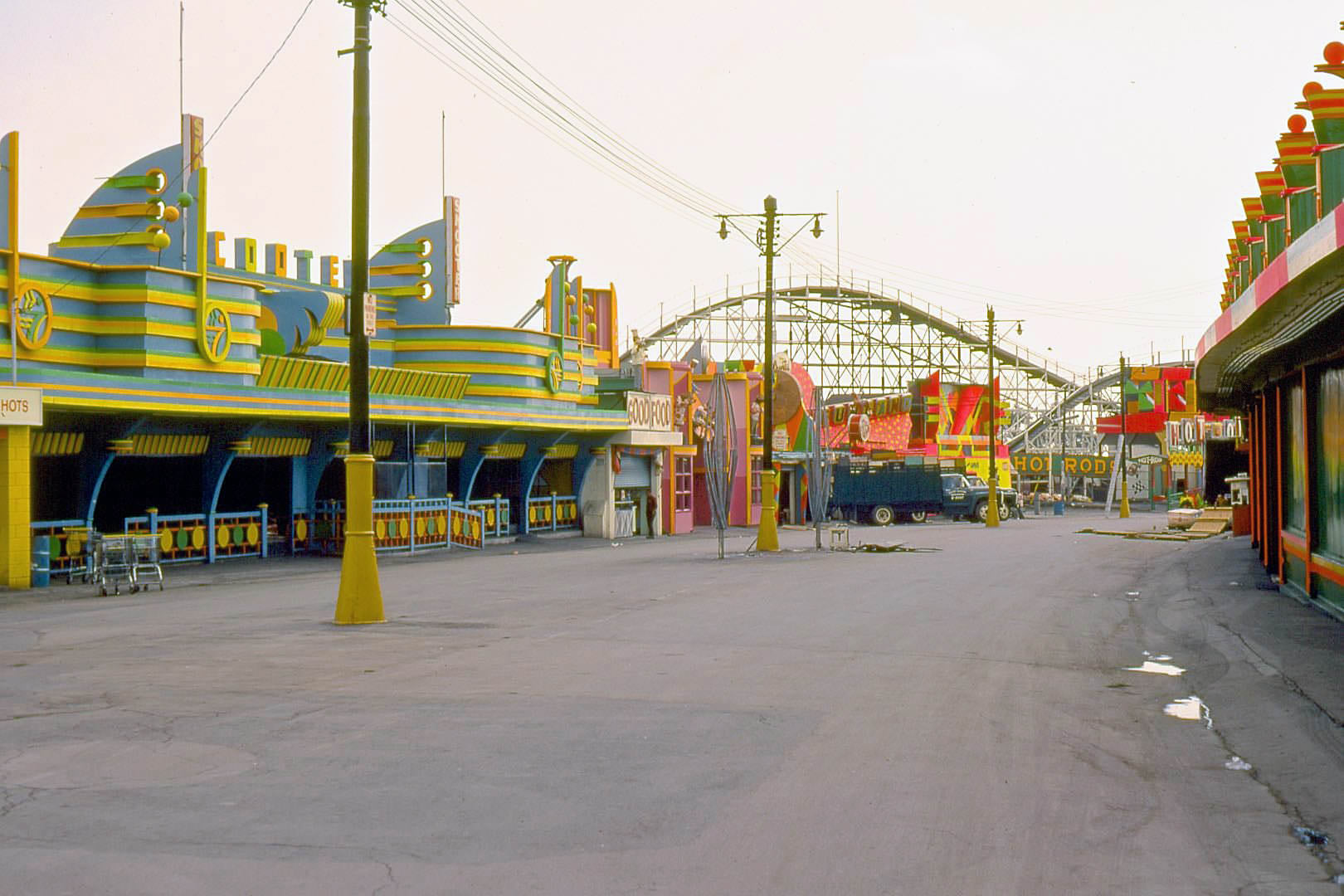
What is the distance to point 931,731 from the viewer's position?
9.18 m

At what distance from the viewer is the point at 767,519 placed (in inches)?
1312

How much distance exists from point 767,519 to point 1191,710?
22915 millimetres

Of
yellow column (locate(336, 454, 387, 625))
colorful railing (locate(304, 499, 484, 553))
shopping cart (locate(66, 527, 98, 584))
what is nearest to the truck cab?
colorful railing (locate(304, 499, 484, 553))

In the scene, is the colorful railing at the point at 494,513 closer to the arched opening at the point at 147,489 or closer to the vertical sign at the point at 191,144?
the arched opening at the point at 147,489

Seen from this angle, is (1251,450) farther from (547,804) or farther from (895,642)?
(547,804)

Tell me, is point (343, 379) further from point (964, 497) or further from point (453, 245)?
point (964, 497)

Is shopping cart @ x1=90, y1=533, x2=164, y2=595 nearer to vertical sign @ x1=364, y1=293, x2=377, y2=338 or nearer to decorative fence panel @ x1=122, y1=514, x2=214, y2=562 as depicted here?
decorative fence panel @ x1=122, y1=514, x2=214, y2=562

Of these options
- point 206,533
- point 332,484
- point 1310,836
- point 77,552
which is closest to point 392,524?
point 332,484

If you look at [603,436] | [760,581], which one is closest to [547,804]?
[760,581]

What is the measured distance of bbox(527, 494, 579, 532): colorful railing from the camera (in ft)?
132

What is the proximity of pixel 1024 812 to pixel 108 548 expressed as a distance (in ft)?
58.6

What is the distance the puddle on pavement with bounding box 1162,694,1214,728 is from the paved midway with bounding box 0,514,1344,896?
83 millimetres

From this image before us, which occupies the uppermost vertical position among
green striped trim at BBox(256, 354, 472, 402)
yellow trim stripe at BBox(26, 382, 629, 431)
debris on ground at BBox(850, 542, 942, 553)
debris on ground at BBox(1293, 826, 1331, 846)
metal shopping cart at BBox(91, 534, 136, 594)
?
green striped trim at BBox(256, 354, 472, 402)

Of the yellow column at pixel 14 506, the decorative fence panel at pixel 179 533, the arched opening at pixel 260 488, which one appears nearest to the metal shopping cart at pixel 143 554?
the yellow column at pixel 14 506
